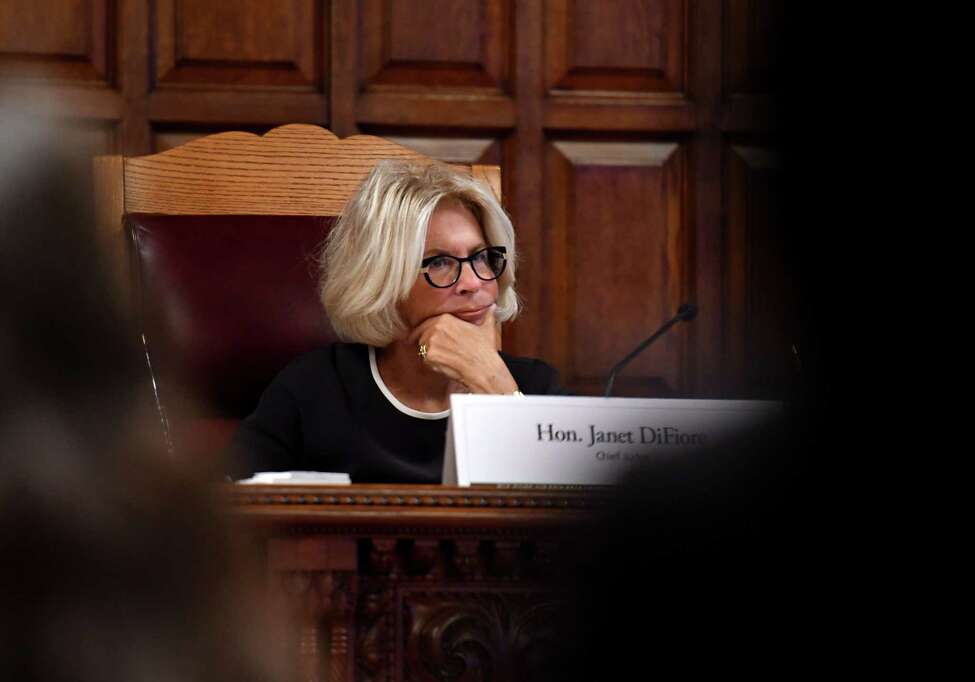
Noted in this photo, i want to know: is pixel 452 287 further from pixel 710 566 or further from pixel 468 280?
pixel 710 566

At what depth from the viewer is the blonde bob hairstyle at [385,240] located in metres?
1.93

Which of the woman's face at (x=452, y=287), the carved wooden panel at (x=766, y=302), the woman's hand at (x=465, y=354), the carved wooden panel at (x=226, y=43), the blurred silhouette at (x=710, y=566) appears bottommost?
the blurred silhouette at (x=710, y=566)

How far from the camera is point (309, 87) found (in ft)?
9.22

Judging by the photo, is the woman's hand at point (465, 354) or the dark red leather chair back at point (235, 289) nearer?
the woman's hand at point (465, 354)

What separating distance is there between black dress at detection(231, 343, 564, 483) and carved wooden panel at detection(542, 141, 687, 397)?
37.7 inches

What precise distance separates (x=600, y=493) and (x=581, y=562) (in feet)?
0.05

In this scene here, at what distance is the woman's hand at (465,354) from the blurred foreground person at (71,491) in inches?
61.7

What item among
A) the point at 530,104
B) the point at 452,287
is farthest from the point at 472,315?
the point at 530,104

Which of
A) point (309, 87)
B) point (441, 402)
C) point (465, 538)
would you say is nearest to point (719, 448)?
point (465, 538)

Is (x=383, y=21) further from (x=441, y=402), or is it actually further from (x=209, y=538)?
(x=209, y=538)

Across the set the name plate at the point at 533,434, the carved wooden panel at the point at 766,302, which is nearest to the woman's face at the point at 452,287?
the name plate at the point at 533,434

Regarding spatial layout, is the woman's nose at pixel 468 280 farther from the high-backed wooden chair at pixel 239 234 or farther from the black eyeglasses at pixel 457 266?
the high-backed wooden chair at pixel 239 234

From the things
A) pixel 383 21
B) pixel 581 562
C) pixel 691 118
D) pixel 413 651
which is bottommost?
pixel 413 651

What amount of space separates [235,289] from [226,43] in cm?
97
